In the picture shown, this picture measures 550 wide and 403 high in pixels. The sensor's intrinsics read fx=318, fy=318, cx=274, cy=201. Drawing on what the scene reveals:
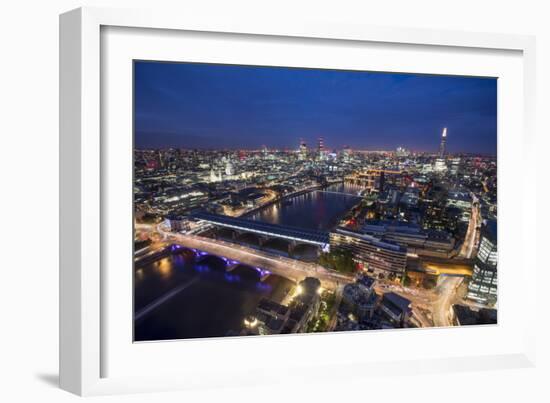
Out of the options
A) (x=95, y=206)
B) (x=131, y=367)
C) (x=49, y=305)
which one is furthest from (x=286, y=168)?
(x=49, y=305)

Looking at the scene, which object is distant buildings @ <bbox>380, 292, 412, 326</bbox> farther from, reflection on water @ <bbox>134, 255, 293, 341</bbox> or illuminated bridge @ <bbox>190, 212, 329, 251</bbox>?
reflection on water @ <bbox>134, 255, 293, 341</bbox>

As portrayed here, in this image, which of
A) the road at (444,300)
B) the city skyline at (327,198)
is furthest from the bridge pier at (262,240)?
the road at (444,300)

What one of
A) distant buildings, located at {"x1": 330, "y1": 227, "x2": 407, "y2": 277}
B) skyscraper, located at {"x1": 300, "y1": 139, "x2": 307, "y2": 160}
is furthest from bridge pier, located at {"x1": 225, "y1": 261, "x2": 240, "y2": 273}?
skyscraper, located at {"x1": 300, "y1": 139, "x2": 307, "y2": 160}

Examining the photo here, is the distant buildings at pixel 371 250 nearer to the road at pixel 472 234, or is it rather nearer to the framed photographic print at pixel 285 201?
the framed photographic print at pixel 285 201

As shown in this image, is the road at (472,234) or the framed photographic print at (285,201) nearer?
the framed photographic print at (285,201)

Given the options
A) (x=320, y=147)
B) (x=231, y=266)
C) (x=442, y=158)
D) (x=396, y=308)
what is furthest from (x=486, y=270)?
(x=231, y=266)
